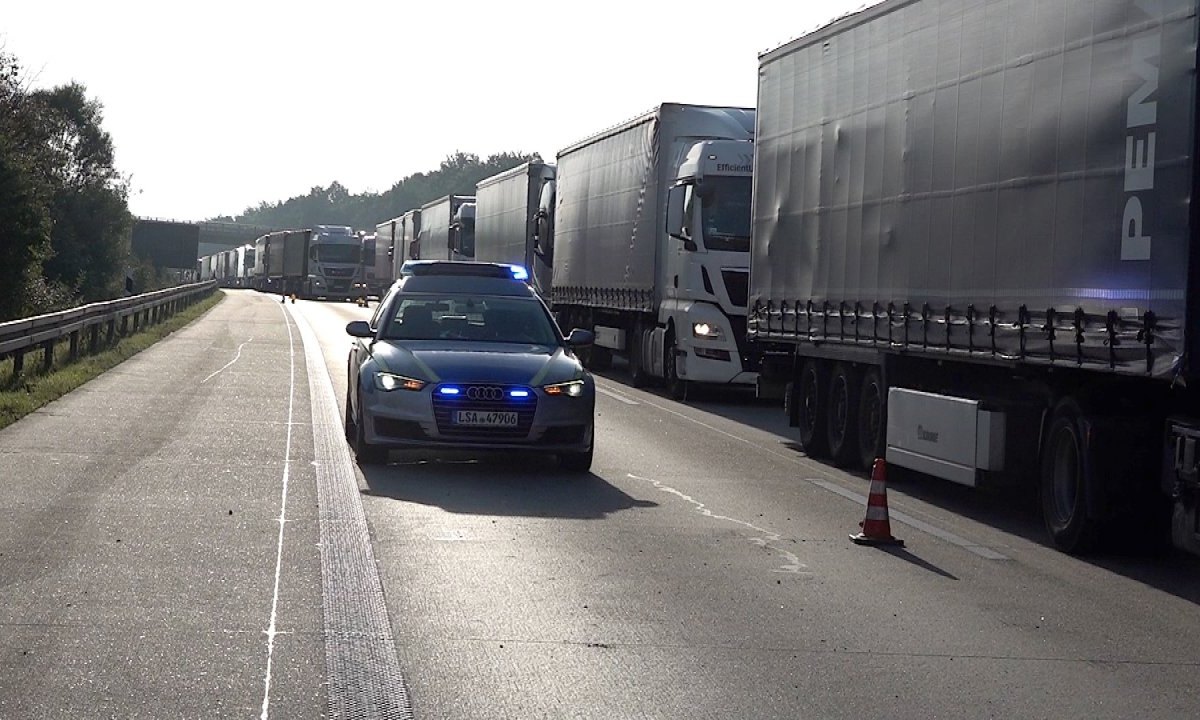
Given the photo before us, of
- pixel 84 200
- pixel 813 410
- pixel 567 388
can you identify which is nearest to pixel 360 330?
pixel 567 388

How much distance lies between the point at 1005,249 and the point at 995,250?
0.18 m

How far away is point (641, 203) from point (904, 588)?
17.6 metres

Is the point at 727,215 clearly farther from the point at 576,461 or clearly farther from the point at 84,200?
the point at 84,200

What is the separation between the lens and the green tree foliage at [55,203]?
39.9 m

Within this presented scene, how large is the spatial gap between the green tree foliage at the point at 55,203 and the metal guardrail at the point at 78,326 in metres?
2.70

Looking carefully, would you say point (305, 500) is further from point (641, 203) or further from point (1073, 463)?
point (641, 203)

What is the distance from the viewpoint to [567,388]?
13672 mm

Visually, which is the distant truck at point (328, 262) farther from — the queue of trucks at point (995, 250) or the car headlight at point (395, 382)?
the car headlight at point (395, 382)

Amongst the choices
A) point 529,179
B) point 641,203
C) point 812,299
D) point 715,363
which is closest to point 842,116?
point 812,299

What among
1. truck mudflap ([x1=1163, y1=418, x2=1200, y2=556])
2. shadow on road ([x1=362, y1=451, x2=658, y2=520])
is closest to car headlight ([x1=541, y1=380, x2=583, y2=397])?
shadow on road ([x1=362, y1=451, x2=658, y2=520])

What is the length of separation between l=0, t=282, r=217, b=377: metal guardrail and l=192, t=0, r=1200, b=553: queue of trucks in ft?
28.1

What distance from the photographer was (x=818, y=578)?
9.33 m

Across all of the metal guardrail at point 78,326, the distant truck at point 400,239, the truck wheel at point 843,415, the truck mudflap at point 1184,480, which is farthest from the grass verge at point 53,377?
the distant truck at point 400,239

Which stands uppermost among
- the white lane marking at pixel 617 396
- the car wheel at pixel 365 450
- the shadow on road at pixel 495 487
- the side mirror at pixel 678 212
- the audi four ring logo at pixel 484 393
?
the side mirror at pixel 678 212
